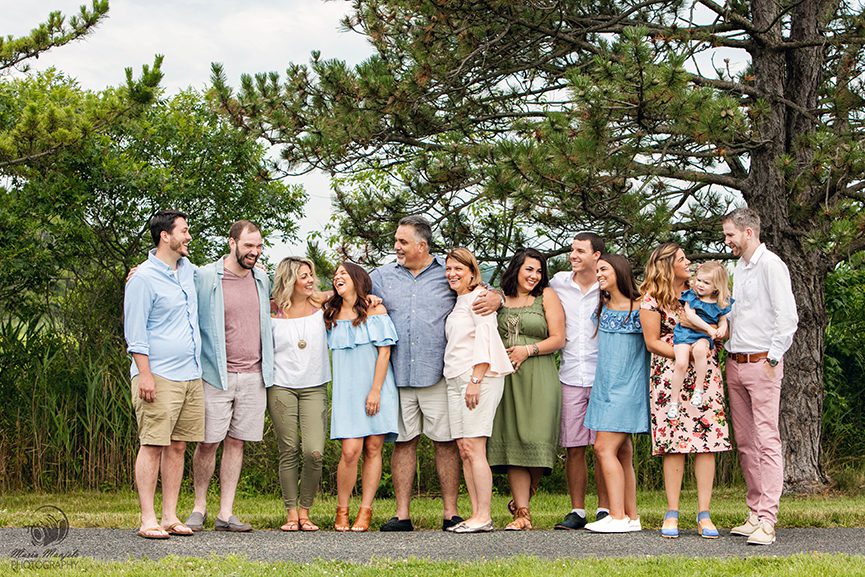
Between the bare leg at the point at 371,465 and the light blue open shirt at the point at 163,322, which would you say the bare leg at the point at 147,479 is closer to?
the light blue open shirt at the point at 163,322

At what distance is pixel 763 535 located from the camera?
262 inches

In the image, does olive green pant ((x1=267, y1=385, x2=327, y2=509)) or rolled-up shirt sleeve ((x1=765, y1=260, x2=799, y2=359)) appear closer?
rolled-up shirt sleeve ((x1=765, y1=260, x2=799, y2=359))

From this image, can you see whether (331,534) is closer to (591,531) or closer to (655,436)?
(591,531)

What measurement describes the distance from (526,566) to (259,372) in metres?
2.45

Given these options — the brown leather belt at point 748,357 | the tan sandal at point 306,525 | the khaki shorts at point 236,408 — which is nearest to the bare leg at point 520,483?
the tan sandal at point 306,525

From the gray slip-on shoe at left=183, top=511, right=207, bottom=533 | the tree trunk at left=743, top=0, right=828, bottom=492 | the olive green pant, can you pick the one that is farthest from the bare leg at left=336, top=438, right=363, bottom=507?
the tree trunk at left=743, top=0, right=828, bottom=492

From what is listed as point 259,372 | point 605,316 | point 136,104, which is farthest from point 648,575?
point 136,104

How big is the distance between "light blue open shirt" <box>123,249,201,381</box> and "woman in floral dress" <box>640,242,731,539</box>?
2944 millimetres

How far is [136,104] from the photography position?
9.98m

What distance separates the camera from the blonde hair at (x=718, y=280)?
6.73 meters

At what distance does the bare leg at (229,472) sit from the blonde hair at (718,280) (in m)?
3.32

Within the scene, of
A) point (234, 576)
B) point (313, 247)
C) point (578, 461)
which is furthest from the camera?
point (313, 247)

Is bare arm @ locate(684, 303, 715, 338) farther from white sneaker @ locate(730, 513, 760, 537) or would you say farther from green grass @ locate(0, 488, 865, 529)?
green grass @ locate(0, 488, 865, 529)

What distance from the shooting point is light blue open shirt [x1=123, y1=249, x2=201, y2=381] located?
266 inches
